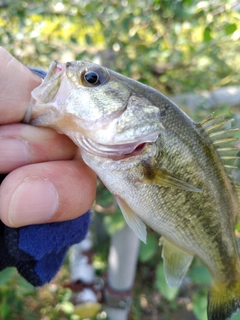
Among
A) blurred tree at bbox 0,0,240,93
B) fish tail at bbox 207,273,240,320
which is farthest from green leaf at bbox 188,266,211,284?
blurred tree at bbox 0,0,240,93

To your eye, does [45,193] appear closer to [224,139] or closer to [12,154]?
[12,154]

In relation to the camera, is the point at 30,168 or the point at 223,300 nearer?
the point at 30,168

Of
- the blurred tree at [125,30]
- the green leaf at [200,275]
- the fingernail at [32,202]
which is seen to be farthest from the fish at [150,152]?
the blurred tree at [125,30]

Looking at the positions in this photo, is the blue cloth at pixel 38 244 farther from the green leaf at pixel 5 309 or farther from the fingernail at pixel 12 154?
the green leaf at pixel 5 309

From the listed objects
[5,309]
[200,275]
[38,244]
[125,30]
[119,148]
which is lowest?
[5,309]

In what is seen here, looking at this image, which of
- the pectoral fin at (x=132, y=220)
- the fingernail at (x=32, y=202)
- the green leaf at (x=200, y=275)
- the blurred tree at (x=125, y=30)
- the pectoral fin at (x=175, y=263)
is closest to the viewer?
the fingernail at (x=32, y=202)

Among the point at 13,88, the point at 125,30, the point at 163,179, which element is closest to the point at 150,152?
the point at 163,179

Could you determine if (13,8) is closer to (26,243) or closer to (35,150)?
(35,150)
